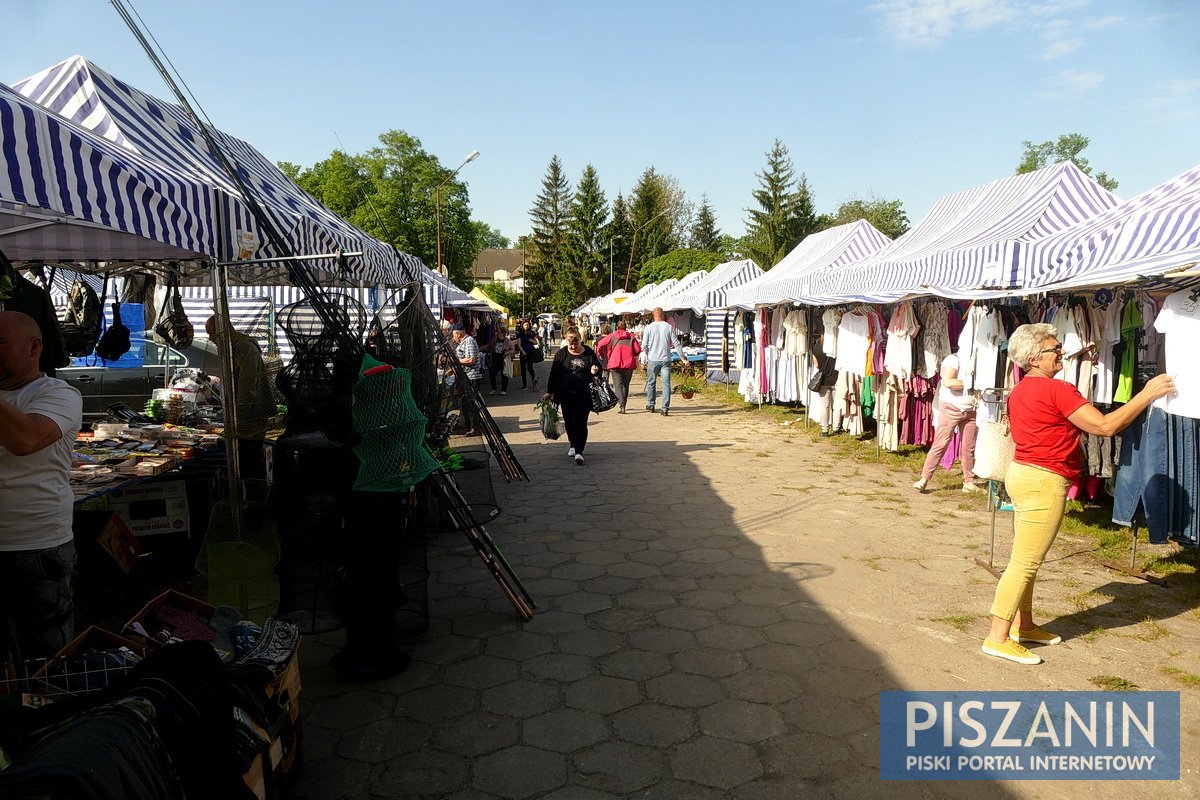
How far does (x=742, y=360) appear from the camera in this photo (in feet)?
53.7

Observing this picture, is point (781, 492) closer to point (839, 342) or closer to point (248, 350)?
point (839, 342)

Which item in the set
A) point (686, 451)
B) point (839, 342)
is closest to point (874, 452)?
point (839, 342)

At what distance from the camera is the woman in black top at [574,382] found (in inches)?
372

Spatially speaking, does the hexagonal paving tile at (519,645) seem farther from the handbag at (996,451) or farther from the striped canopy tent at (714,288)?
the striped canopy tent at (714,288)

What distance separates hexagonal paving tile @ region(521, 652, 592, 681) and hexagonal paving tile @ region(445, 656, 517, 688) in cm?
10

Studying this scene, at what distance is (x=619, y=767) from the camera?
10.3ft

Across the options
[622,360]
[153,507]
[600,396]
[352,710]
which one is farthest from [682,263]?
[352,710]

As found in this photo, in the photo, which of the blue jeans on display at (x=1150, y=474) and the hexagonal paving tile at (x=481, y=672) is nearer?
the hexagonal paving tile at (x=481, y=672)

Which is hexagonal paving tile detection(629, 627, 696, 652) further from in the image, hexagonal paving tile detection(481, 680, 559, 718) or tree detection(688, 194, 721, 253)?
tree detection(688, 194, 721, 253)

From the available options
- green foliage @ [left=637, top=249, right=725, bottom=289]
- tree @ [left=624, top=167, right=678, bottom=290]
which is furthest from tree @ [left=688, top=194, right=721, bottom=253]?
green foliage @ [left=637, top=249, right=725, bottom=289]

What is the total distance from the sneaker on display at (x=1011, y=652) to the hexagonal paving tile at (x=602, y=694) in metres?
2.02

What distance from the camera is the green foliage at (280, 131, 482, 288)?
4212 centimetres

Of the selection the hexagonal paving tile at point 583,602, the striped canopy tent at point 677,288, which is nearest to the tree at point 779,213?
the striped canopy tent at point 677,288

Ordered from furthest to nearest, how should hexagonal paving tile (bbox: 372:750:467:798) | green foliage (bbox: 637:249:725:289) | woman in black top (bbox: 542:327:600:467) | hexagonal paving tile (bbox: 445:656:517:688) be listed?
green foliage (bbox: 637:249:725:289) → woman in black top (bbox: 542:327:600:467) → hexagonal paving tile (bbox: 445:656:517:688) → hexagonal paving tile (bbox: 372:750:467:798)
